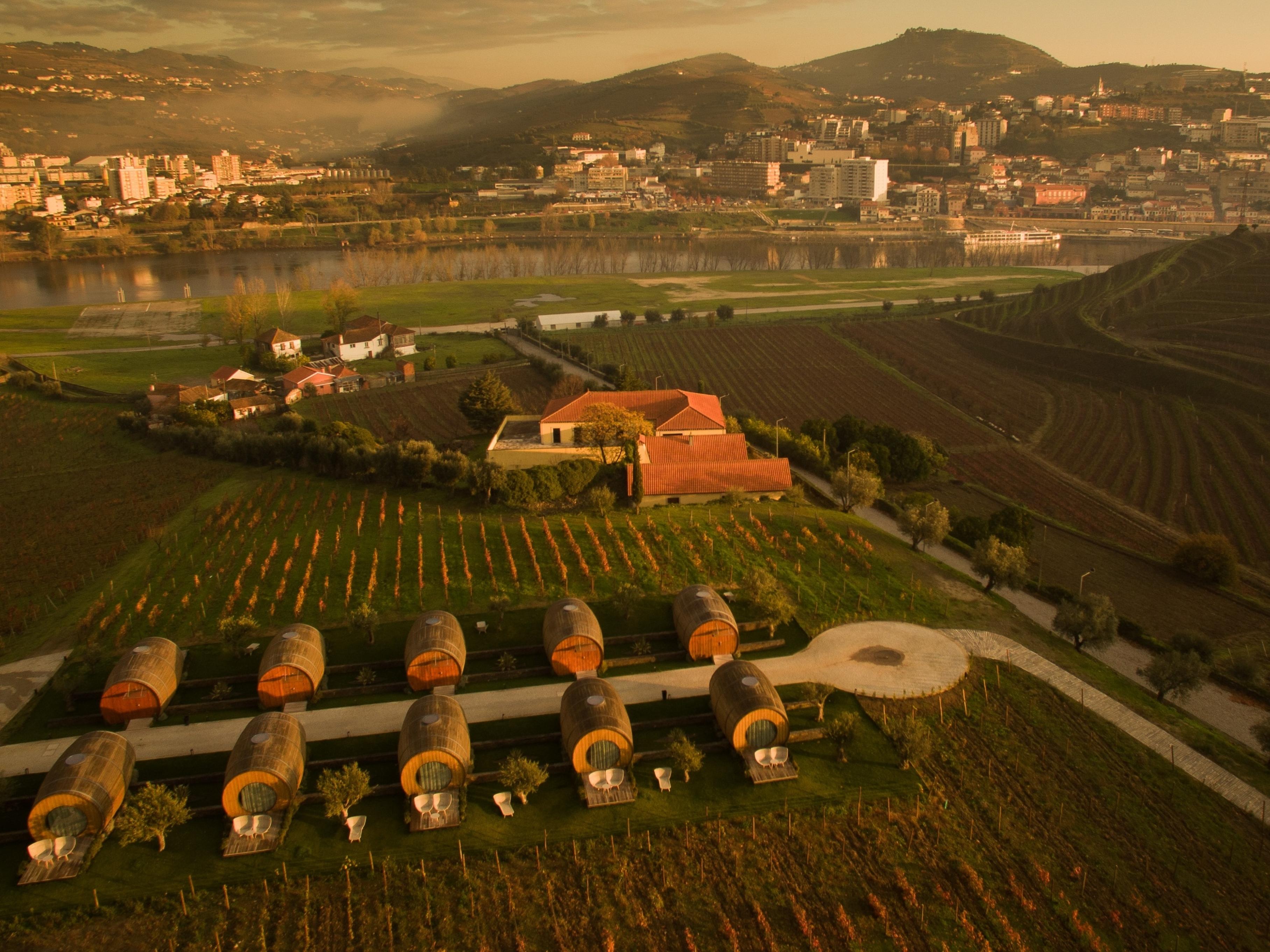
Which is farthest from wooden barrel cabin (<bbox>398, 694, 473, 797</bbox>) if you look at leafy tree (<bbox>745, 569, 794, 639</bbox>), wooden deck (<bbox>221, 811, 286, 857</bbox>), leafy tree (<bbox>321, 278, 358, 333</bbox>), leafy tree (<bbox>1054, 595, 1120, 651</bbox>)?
leafy tree (<bbox>321, 278, 358, 333</bbox>)

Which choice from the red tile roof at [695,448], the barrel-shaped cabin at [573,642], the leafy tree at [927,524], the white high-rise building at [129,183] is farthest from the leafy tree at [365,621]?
the white high-rise building at [129,183]

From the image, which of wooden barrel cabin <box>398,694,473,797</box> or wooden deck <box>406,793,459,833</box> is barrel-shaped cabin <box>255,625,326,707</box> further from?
wooden deck <box>406,793,459,833</box>

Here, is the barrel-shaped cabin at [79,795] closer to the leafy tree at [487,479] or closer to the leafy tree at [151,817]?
the leafy tree at [151,817]

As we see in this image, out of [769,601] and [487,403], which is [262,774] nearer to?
[769,601]

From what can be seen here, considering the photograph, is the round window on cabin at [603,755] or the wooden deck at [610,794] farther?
the round window on cabin at [603,755]

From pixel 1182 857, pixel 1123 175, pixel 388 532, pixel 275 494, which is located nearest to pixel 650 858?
pixel 1182 857

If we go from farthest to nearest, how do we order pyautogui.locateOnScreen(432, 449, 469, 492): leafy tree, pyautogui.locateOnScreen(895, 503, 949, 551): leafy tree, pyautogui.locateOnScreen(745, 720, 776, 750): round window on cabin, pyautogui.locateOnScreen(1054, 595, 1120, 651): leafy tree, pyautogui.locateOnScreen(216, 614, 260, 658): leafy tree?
1. pyautogui.locateOnScreen(432, 449, 469, 492): leafy tree
2. pyautogui.locateOnScreen(895, 503, 949, 551): leafy tree
3. pyautogui.locateOnScreen(1054, 595, 1120, 651): leafy tree
4. pyautogui.locateOnScreen(216, 614, 260, 658): leafy tree
5. pyautogui.locateOnScreen(745, 720, 776, 750): round window on cabin

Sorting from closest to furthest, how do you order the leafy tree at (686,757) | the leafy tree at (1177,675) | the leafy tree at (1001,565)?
the leafy tree at (686,757)
the leafy tree at (1177,675)
the leafy tree at (1001,565)
